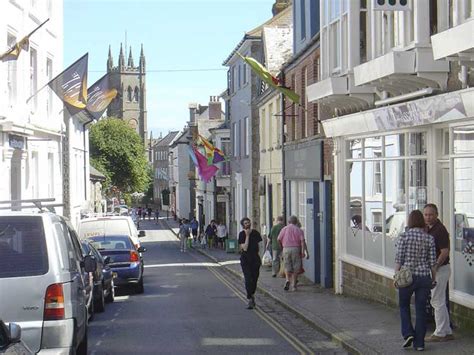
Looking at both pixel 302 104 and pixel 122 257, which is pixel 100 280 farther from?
pixel 302 104

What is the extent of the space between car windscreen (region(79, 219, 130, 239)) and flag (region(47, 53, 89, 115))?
3450 millimetres

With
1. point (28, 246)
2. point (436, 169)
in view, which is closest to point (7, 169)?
point (436, 169)

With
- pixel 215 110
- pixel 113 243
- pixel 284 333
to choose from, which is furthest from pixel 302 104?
pixel 215 110

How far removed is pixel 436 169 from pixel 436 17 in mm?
A: 2318

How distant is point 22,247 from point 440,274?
5.62 meters

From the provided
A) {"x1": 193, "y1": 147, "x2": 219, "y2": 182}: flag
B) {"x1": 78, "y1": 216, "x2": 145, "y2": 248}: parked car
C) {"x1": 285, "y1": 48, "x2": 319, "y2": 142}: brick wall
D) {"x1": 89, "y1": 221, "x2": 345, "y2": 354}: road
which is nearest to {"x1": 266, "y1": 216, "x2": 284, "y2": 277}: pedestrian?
{"x1": 89, "y1": 221, "x2": 345, "y2": 354}: road

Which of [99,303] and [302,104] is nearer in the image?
[99,303]

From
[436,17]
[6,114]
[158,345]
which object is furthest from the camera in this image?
[6,114]

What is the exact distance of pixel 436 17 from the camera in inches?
519

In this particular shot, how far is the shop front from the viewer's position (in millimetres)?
12336

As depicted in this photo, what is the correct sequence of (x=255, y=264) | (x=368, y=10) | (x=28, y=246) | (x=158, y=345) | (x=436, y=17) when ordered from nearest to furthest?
1. (x=28, y=246)
2. (x=158, y=345)
3. (x=436, y=17)
4. (x=368, y=10)
5. (x=255, y=264)

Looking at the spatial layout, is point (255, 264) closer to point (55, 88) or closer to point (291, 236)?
point (291, 236)

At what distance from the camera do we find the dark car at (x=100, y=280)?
1659 cm

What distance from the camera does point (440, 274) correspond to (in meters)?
11.3
